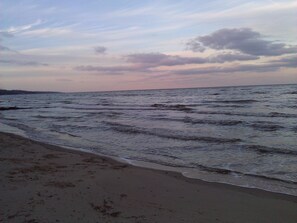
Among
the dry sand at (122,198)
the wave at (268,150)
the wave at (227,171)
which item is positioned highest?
the dry sand at (122,198)

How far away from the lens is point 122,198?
607cm

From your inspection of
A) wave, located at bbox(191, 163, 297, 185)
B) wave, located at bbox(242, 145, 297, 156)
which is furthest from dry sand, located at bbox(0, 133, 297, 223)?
wave, located at bbox(242, 145, 297, 156)

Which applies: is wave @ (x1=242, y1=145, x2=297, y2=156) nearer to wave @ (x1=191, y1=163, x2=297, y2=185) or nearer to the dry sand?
wave @ (x1=191, y1=163, x2=297, y2=185)

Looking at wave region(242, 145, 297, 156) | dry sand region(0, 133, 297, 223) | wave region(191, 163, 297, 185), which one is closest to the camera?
dry sand region(0, 133, 297, 223)

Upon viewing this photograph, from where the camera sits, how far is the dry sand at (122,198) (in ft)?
16.5

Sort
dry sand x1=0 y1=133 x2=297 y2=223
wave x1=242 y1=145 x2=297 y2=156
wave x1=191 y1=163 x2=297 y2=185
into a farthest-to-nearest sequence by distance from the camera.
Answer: wave x1=242 y1=145 x2=297 y2=156 → wave x1=191 y1=163 x2=297 y2=185 → dry sand x1=0 y1=133 x2=297 y2=223

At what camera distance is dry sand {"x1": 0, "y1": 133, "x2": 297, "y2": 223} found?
504cm

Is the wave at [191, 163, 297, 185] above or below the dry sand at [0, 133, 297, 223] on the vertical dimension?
below

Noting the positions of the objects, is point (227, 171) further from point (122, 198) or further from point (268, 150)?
point (122, 198)

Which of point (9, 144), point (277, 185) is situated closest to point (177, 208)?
point (277, 185)

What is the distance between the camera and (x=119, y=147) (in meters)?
13.0

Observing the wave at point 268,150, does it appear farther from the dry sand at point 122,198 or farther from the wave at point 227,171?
the dry sand at point 122,198

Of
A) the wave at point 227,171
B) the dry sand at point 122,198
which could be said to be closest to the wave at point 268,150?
the wave at point 227,171

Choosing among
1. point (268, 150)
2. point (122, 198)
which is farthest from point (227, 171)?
point (122, 198)
